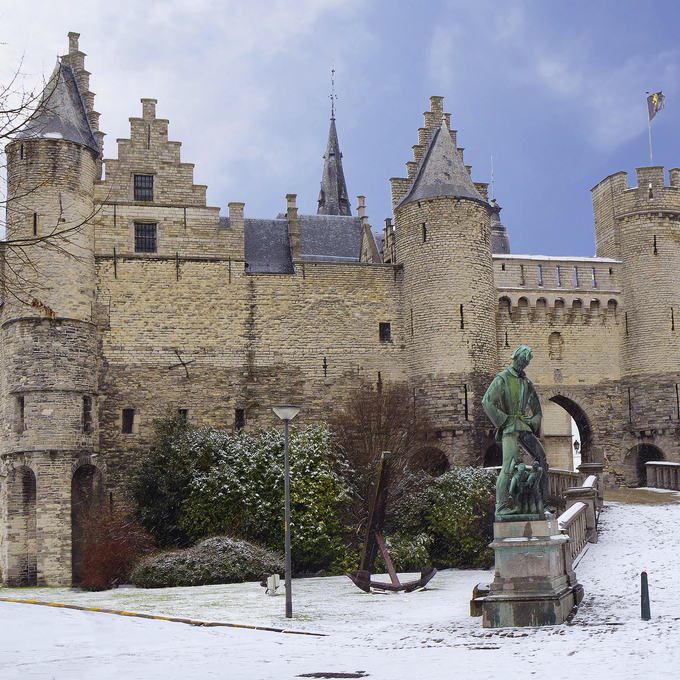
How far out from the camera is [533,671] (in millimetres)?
9172

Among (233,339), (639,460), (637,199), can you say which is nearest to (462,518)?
(233,339)

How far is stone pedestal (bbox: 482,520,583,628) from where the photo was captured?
39.2 ft

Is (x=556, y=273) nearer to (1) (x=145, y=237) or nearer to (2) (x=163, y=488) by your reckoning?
(1) (x=145, y=237)

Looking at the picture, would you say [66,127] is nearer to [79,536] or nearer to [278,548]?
[79,536]

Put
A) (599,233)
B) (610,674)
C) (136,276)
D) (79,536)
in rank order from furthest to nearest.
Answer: (599,233) → (136,276) → (79,536) → (610,674)

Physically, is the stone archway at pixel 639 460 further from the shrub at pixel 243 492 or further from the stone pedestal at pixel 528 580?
the stone pedestal at pixel 528 580

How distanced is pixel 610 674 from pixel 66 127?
2481cm

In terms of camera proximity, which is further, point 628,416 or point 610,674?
point 628,416

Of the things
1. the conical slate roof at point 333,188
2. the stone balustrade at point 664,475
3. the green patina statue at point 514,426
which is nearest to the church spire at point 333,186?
the conical slate roof at point 333,188

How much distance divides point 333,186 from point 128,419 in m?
26.0

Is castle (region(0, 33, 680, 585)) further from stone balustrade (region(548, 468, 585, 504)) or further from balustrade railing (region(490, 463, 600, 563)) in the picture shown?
balustrade railing (region(490, 463, 600, 563))

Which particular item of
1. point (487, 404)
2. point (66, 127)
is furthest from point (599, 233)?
point (487, 404)

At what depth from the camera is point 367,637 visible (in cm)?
1238

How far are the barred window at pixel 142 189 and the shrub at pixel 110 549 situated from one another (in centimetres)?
1048
